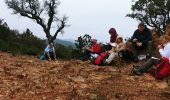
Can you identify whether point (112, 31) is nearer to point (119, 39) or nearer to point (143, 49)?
point (119, 39)

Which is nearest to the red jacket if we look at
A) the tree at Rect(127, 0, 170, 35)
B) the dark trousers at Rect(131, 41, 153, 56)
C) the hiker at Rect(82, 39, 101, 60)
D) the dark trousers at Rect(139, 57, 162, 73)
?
the hiker at Rect(82, 39, 101, 60)

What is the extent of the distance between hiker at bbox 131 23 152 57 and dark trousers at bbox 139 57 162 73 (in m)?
1.81

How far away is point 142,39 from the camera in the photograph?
13000mm

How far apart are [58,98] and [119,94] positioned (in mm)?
1197

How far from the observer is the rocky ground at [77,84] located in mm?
9602

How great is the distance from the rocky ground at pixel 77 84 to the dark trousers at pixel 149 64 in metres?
0.16

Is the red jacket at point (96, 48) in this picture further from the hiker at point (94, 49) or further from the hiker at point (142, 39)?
the hiker at point (142, 39)

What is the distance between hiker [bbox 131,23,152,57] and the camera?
12.9 meters

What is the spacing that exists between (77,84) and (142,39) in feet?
10.8

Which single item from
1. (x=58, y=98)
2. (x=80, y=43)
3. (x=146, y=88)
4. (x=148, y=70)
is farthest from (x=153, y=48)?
(x=80, y=43)

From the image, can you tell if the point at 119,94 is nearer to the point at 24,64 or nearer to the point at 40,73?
the point at 40,73

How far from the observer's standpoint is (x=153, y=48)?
1312 cm

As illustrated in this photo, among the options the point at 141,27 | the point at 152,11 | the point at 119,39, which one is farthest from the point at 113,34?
the point at 152,11

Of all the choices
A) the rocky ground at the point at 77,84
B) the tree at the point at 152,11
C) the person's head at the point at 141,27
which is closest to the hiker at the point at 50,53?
the rocky ground at the point at 77,84
